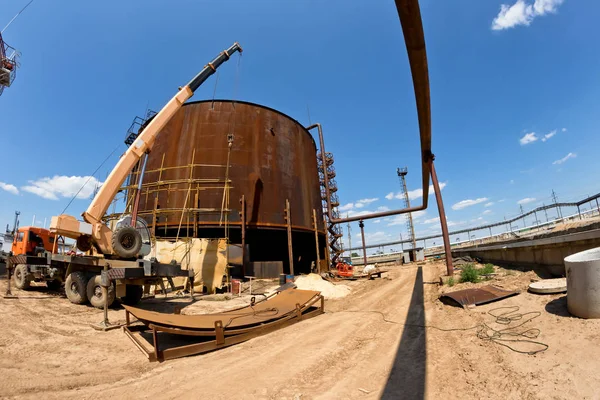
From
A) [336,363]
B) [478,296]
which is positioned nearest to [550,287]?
[478,296]

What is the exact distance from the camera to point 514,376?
12.2 ft

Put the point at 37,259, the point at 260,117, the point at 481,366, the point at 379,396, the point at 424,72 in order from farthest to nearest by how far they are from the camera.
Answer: the point at 260,117, the point at 37,259, the point at 424,72, the point at 481,366, the point at 379,396

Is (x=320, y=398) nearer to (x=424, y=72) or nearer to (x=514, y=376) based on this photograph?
(x=514, y=376)

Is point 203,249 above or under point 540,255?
above

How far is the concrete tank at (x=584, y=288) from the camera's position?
15.0 ft

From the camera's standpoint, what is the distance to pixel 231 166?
1998 centimetres

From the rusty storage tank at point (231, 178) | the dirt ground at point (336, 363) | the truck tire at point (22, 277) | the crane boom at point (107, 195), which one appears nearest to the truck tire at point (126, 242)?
the crane boom at point (107, 195)

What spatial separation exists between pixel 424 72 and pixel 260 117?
18622 mm

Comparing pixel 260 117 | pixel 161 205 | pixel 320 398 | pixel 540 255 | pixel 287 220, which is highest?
pixel 260 117

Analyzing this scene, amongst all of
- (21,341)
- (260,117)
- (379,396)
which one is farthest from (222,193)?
(379,396)

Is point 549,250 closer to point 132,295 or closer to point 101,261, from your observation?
point 132,295

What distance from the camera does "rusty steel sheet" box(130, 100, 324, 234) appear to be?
19297 millimetres

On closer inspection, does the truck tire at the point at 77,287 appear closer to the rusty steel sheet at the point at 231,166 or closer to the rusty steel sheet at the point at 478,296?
the rusty steel sheet at the point at 231,166

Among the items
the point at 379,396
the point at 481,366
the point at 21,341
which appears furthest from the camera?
the point at 21,341
